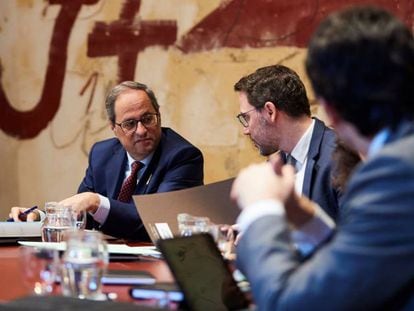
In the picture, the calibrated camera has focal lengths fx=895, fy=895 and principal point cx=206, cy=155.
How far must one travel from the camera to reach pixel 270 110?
3271mm

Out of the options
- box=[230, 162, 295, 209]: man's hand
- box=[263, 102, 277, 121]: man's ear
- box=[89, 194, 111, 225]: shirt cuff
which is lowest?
box=[89, 194, 111, 225]: shirt cuff

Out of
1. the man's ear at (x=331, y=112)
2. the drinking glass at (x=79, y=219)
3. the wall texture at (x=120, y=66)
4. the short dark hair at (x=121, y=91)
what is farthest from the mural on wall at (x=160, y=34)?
the man's ear at (x=331, y=112)

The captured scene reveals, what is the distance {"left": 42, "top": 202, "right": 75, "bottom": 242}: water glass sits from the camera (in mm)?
2775

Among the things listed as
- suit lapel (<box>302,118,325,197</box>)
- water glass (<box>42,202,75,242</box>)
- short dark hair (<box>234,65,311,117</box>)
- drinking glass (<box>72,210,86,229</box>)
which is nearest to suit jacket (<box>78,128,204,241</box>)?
drinking glass (<box>72,210,86,229</box>)

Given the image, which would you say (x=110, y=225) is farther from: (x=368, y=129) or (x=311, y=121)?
(x=368, y=129)

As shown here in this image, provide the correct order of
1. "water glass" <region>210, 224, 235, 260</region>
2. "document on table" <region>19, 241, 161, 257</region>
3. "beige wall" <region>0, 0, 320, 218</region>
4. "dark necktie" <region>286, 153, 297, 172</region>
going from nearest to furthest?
"water glass" <region>210, 224, 235, 260</region> < "document on table" <region>19, 241, 161, 257</region> < "dark necktie" <region>286, 153, 297, 172</region> < "beige wall" <region>0, 0, 320, 218</region>

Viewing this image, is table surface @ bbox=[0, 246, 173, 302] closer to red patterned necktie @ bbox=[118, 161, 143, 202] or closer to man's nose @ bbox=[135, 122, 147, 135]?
red patterned necktie @ bbox=[118, 161, 143, 202]

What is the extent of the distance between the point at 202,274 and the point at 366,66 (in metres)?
0.63

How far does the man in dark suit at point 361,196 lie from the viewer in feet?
4.18

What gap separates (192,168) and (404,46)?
93.7 inches

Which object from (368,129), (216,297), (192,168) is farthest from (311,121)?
(368,129)

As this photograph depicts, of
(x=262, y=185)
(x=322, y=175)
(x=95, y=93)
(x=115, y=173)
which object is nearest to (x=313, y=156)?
(x=322, y=175)

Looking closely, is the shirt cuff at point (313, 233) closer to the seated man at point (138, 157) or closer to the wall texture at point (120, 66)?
the seated man at point (138, 157)

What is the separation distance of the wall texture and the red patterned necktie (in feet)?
3.13
